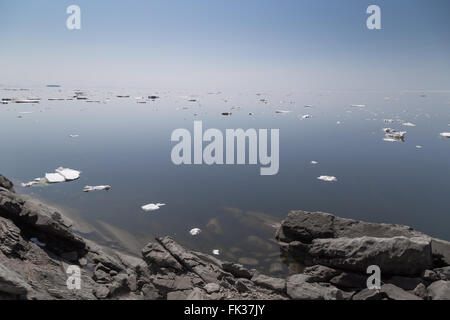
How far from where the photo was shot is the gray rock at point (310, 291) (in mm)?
6805

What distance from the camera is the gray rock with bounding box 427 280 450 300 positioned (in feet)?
21.2

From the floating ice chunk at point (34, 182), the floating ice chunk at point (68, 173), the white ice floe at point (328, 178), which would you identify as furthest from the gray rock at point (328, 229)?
the floating ice chunk at point (34, 182)

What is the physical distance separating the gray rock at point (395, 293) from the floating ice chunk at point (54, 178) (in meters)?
16.4

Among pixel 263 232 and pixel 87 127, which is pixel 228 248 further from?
pixel 87 127

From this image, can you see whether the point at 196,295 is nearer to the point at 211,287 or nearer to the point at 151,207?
the point at 211,287

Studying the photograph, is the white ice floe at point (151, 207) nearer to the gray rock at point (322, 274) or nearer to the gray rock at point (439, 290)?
the gray rock at point (322, 274)

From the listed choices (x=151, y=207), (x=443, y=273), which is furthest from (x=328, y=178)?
(x=151, y=207)

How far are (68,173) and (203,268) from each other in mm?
12762

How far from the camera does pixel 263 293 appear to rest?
7.17 m

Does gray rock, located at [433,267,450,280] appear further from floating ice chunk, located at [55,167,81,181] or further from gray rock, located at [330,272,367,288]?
floating ice chunk, located at [55,167,81,181]

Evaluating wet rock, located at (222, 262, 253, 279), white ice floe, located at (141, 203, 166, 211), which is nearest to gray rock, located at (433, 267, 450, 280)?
wet rock, located at (222, 262, 253, 279)
